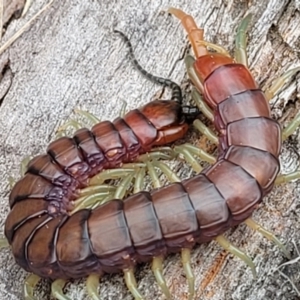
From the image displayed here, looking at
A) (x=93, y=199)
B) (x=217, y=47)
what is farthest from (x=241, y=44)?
(x=93, y=199)

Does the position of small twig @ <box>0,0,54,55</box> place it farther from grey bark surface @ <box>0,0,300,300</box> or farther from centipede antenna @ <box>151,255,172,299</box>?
centipede antenna @ <box>151,255,172,299</box>

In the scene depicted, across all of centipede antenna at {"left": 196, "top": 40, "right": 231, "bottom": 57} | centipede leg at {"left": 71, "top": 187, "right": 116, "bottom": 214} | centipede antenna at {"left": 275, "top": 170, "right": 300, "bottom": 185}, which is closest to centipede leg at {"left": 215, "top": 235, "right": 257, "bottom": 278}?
centipede antenna at {"left": 275, "top": 170, "right": 300, "bottom": 185}

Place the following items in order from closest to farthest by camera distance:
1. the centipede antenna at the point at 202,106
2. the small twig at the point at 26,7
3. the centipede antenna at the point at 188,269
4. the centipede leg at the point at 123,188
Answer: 1. the centipede antenna at the point at 188,269
2. the centipede leg at the point at 123,188
3. the centipede antenna at the point at 202,106
4. the small twig at the point at 26,7

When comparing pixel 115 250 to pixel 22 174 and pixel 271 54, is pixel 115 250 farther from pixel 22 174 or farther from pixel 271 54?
pixel 271 54

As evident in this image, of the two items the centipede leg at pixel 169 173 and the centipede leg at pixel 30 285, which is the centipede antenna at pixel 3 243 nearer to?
the centipede leg at pixel 30 285

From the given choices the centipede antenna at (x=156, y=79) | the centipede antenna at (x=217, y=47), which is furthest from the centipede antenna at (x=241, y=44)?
the centipede antenna at (x=156, y=79)

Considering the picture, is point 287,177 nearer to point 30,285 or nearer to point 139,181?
point 139,181
